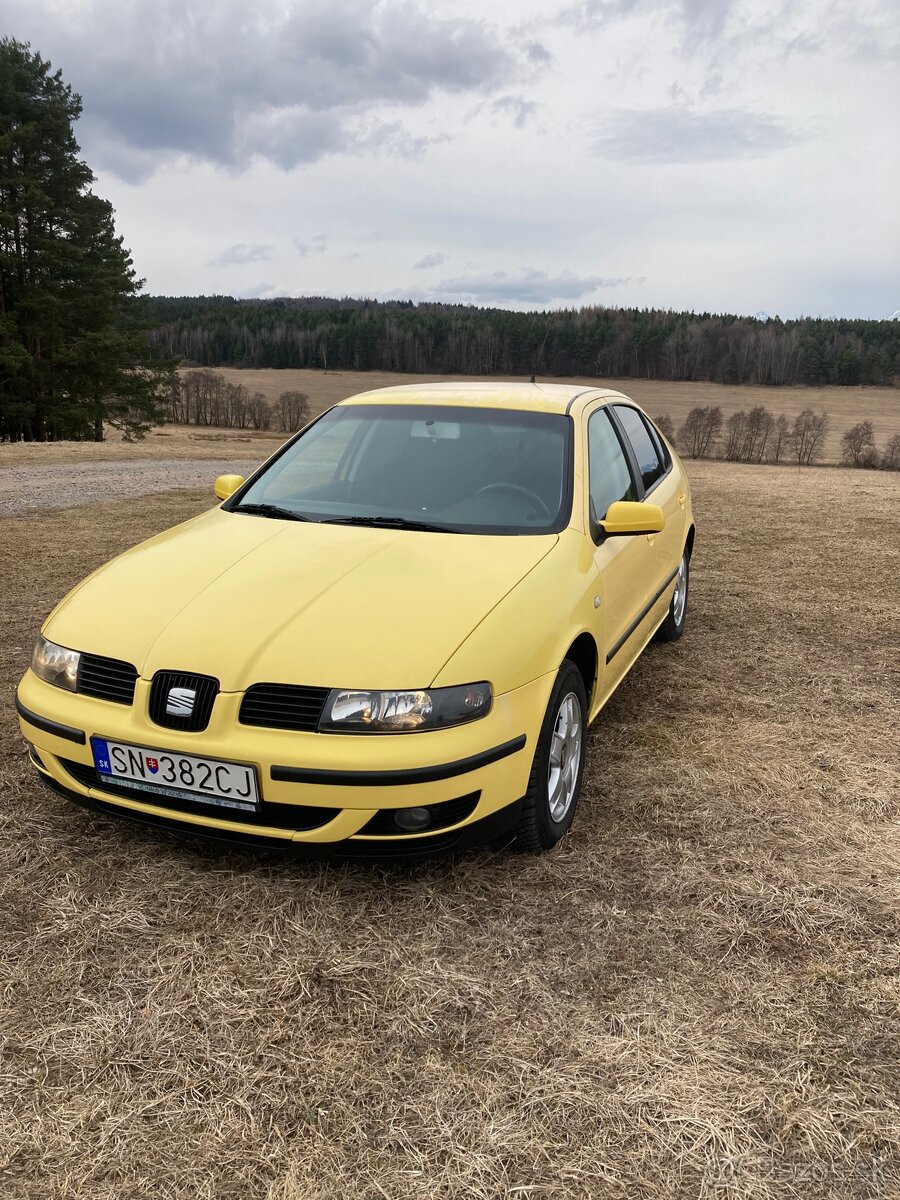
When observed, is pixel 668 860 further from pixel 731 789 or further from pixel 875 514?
pixel 875 514

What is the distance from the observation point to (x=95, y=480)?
13.2 m

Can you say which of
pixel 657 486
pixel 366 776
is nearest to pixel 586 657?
pixel 366 776

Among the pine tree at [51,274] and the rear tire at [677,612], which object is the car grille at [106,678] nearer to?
the rear tire at [677,612]

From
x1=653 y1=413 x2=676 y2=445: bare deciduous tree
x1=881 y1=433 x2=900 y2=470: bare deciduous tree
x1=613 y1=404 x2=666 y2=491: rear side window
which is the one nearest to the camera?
x1=613 y1=404 x2=666 y2=491: rear side window

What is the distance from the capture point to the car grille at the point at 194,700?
2510mm

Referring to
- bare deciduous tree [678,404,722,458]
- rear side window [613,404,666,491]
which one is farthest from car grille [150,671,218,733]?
bare deciduous tree [678,404,722,458]

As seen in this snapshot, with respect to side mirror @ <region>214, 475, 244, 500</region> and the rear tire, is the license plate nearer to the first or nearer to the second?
side mirror @ <region>214, 475, 244, 500</region>

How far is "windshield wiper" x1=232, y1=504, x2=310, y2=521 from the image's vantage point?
11.7 ft

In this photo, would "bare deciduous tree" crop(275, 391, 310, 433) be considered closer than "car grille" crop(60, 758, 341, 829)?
No

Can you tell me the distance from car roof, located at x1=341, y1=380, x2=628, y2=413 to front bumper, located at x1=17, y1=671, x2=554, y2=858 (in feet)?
5.51

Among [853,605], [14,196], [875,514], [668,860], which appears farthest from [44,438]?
[668,860]

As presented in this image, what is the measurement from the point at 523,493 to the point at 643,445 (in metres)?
1.59

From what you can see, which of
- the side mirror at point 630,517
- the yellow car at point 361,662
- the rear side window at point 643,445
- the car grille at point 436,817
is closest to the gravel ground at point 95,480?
Result: the rear side window at point 643,445

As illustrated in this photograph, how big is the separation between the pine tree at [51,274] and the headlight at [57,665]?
26.5m
